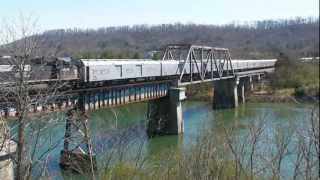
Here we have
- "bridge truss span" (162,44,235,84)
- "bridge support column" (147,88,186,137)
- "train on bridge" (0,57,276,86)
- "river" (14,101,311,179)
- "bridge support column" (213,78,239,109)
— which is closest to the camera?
"river" (14,101,311,179)

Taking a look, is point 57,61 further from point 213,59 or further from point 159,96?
point 213,59

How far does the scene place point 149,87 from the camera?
147 ft

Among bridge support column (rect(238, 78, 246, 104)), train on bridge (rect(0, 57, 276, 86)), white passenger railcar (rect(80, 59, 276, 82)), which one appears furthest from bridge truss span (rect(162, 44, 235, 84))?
bridge support column (rect(238, 78, 246, 104))

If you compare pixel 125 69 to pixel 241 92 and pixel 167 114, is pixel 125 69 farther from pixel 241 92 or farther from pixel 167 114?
pixel 241 92

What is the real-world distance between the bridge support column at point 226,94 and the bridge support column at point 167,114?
2381 cm

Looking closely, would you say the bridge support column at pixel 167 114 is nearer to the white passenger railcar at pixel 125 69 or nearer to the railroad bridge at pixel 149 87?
the railroad bridge at pixel 149 87

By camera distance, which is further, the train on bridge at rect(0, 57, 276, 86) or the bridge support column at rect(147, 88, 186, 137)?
the bridge support column at rect(147, 88, 186, 137)

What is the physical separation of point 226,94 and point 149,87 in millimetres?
29866

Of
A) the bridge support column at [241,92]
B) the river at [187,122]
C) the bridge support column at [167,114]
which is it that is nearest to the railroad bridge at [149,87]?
the bridge support column at [167,114]

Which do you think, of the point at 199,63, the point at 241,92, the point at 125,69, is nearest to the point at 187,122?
the point at 199,63

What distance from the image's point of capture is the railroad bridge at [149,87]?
30922 millimetres

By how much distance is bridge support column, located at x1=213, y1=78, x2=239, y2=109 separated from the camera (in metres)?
72.0

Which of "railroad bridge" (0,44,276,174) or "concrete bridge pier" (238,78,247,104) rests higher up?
"railroad bridge" (0,44,276,174)

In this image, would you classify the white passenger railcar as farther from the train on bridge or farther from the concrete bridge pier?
the concrete bridge pier
